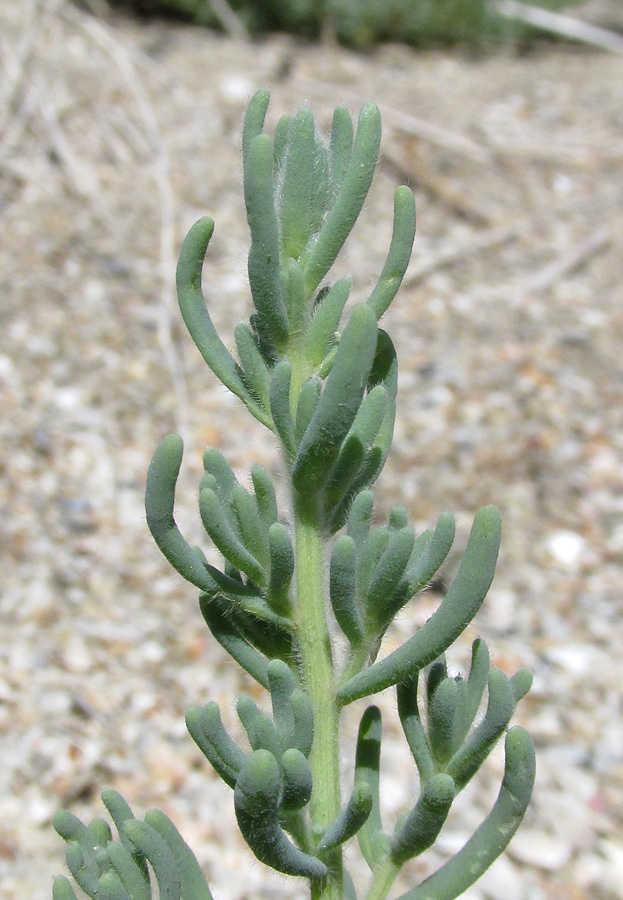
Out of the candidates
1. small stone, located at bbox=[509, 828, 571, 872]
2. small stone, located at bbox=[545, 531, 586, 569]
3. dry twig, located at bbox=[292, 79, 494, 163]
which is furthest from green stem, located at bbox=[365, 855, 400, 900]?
dry twig, located at bbox=[292, 79, 494, 163]

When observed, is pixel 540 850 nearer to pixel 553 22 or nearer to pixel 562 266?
pixel 562 266

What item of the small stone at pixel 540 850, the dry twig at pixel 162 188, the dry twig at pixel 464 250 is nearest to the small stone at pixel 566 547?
the small stone at pixel 540 850

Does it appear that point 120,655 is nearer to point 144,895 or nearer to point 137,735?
point 137,735

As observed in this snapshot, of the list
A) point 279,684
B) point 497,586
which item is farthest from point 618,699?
point 279,684

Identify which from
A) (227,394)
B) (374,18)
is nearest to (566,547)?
(227,394)

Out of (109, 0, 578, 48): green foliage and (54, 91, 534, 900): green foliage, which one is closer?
(54, 91, 534, 900): green foliage

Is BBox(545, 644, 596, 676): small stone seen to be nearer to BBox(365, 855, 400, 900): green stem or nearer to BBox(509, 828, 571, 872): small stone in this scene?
BBox(509, 828, 571, 872): small stone
